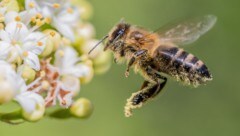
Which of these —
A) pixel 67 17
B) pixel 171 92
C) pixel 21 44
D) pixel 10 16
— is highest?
pixel 171 92

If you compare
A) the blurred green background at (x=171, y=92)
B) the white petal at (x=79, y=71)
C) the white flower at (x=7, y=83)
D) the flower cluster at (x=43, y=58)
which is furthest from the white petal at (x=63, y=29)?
the blurred green background at (x=171, y=92)

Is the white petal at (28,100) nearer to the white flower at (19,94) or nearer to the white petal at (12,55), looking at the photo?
the white flower at (19,94)

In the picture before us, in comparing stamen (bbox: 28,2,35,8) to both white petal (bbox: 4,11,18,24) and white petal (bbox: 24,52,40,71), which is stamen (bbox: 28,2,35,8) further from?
white petal (bbox: 24,52,40,71)

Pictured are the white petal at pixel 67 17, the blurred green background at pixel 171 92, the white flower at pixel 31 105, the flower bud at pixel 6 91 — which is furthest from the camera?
the blurred green background at pixel 171 92

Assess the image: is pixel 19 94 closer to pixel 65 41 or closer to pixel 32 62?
pixel 32 62

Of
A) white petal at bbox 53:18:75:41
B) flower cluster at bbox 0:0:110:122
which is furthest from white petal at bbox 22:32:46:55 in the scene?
white petal at bbox 53:18:75:41

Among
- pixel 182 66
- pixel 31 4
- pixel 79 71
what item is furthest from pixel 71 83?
pixel 182 66

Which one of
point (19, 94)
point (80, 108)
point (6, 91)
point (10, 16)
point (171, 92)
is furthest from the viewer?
point (171, 92)
